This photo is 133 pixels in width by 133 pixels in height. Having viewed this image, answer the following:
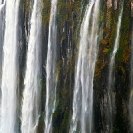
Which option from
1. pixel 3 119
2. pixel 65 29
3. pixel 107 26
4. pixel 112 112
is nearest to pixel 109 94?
pixel 112 112

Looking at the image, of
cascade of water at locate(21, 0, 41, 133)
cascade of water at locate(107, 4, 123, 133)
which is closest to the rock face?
cascade of water at locate(107, 4, 123, 133)

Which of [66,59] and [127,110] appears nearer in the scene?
[127,110]

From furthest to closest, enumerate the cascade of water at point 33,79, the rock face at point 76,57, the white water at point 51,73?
the cascade of water at point 33,79
the white water at point 51,73
the rock face at point 76,57

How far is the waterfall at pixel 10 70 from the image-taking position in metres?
12.1

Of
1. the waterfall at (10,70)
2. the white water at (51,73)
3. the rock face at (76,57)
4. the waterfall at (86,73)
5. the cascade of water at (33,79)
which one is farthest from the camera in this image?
the waterfall at (10,70)

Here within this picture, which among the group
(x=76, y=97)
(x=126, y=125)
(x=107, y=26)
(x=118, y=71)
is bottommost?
(x=126, y=125)

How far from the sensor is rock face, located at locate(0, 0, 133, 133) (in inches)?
371

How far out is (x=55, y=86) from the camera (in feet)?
35.5

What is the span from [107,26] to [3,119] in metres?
5.09

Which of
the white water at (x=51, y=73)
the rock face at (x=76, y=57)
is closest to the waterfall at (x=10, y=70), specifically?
the rock face at (x=76, y=57)

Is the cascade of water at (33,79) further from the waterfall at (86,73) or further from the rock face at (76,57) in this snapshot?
the waterfall at (86,73)

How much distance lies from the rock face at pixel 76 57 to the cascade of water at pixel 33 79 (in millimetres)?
179

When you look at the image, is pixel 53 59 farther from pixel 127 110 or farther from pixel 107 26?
pixel 127 110

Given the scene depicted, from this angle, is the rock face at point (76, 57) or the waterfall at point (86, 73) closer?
the rock face at point (76, 57)
